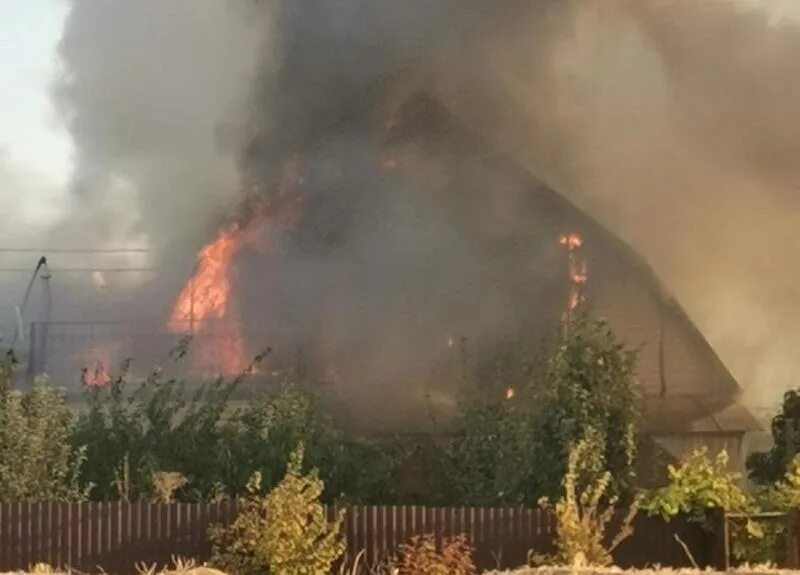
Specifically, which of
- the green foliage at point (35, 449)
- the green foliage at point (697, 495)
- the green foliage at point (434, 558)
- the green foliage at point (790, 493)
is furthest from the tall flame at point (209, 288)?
the green foliage at point (790, 493)

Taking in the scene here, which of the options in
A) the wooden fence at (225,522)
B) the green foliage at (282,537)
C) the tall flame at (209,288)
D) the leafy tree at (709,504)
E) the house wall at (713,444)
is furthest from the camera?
the tall flame at (209,288)

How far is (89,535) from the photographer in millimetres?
14422

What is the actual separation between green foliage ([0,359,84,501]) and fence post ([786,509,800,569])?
1022 centimetres

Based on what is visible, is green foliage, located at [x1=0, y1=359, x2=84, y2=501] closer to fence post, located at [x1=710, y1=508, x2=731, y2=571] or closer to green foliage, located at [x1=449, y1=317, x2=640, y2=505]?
green foliage, located at [x1=449, y1=317, x2=640, y2=505]

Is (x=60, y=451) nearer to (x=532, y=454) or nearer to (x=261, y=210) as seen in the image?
(x=532, y=454)

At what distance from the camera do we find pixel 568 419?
55.5 feet

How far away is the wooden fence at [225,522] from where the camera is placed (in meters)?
14.3

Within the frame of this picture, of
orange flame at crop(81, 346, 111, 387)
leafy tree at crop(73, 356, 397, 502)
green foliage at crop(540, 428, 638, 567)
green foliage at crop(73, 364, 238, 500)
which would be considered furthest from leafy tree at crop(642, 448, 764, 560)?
orange flame at crop(81, 346, 111, 387)

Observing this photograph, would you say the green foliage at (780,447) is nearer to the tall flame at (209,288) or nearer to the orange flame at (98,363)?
the orange flame at (98,363)

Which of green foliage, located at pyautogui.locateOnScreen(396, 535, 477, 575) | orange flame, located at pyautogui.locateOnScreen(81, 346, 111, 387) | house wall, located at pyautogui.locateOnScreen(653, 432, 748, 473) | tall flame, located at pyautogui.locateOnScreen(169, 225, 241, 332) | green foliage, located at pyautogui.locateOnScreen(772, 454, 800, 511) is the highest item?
tall flame, located at pyautogui.locateOnScreen(169, 225, 241, 332)

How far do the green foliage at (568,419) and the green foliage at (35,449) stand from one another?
650 centimetres

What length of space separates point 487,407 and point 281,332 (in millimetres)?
9434

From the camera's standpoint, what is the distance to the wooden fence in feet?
46.8

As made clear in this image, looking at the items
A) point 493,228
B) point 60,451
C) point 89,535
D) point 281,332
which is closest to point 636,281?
point 493,228
